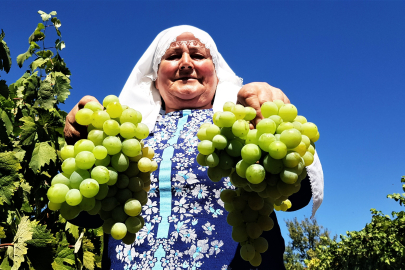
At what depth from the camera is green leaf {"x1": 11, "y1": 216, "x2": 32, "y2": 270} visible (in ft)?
6.94

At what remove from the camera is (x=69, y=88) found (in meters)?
3.63

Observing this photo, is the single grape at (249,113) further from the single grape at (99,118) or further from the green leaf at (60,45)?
the green leaf at (60,45)

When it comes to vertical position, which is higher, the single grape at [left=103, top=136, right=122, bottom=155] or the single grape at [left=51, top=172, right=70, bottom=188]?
the single grape at [left=103, top=136, right=122, bottom=155]

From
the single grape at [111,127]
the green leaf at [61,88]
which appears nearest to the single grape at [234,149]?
the single grape at [111,127]

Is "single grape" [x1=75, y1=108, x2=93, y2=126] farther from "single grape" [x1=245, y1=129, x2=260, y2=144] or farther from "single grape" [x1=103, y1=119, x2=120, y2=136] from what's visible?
"single grape" [x1=245, y1=129, x2=260, y2=144]

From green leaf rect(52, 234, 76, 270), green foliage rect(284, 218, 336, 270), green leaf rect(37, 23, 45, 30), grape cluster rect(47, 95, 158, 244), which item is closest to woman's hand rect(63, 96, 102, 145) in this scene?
grape cluster rect(47, 95, 158, 244)

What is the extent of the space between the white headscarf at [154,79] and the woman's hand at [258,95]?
32.6 inches

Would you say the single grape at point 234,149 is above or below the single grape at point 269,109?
below

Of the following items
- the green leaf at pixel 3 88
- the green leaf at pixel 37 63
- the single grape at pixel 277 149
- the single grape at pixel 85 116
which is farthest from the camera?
the green leaf at pixel 37 63

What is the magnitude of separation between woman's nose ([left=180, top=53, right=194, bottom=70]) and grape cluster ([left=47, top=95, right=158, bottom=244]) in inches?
36.5

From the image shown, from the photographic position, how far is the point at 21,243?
2.16m

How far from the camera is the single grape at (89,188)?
3.42 ft

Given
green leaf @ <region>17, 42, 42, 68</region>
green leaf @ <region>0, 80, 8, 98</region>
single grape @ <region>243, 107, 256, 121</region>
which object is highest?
green leaf @ <region>17, 42, 42, 68</region>

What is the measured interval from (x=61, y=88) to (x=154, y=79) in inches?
68.7
